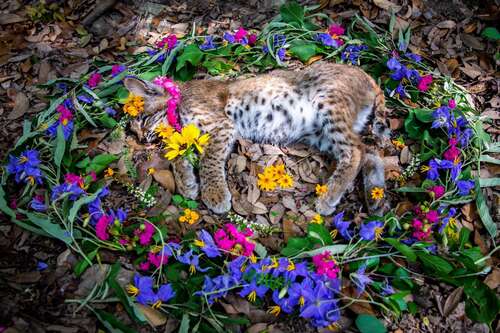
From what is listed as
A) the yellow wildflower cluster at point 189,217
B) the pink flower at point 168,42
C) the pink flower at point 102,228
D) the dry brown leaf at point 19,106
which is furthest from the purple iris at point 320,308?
the dry brown leaf at point 19,106

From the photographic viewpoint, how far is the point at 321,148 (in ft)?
13.5

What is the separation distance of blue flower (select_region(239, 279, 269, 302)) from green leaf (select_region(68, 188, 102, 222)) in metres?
1.30

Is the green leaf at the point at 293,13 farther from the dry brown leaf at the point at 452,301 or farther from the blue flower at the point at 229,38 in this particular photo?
the dry brown leaf at the point at 452,301

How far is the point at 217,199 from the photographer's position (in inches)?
143

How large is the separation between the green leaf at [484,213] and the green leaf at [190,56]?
110 inches

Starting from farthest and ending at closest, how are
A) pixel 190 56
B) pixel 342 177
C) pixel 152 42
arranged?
pixel 152 42
pixel 190 56
pixel 342 177

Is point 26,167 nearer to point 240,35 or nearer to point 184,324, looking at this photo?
point 184,324

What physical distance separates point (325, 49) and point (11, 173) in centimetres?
321

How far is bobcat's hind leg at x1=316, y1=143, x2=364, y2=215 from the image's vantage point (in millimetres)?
3639

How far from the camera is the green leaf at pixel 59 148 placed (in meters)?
3.56

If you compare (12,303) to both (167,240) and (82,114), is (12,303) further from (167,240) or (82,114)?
(82,114)

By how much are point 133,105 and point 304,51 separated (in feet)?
6.10

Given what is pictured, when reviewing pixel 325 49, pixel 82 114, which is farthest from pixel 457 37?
pixel 82 114

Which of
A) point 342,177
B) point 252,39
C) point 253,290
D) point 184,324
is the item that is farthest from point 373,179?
point 252,39
